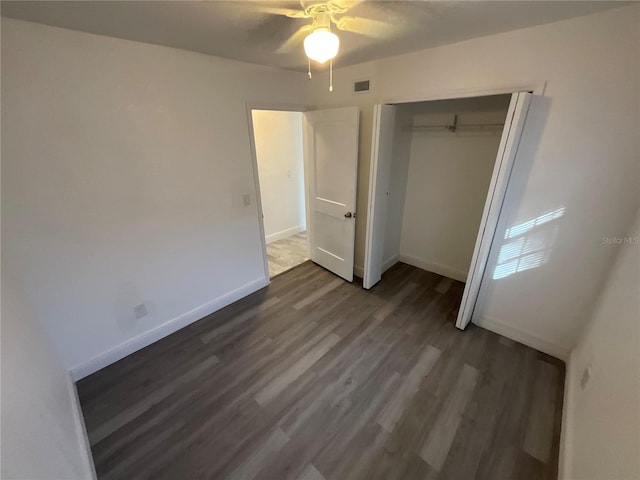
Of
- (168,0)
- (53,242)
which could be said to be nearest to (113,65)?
(168,0)

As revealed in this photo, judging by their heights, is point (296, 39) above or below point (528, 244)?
above

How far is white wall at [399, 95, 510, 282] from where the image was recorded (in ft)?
→ 8.75

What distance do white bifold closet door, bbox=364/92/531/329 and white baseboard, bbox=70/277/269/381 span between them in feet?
4.51

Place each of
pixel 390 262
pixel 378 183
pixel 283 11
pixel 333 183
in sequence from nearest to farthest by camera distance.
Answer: pixel 283 11 < pixel 378 183 < pixel 333 183 < pixel 390 262

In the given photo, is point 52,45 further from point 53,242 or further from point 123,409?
point 123,409

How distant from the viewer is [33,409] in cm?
101

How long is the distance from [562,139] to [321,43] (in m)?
1.70

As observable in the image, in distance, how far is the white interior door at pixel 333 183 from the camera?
271 centimetres

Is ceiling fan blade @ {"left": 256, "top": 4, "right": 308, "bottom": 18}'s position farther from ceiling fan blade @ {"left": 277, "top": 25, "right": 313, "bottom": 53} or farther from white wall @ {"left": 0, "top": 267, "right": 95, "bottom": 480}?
white wall @ {"left": 0, "top": 267, "right": 95, "bottom": 480}

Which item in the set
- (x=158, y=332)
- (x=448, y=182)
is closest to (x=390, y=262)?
(x=448, y=182)

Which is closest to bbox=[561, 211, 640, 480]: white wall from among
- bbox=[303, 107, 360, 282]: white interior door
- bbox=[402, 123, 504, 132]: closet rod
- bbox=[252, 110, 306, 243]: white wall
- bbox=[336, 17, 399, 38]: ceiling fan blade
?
bbox=[402, 123, 504, 132]: closet rod

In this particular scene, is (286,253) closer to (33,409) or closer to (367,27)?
(367,27)

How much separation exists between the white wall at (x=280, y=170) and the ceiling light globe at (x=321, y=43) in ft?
8.78

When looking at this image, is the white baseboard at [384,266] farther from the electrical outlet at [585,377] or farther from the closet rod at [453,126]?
the electrical outlet at [585,377]
